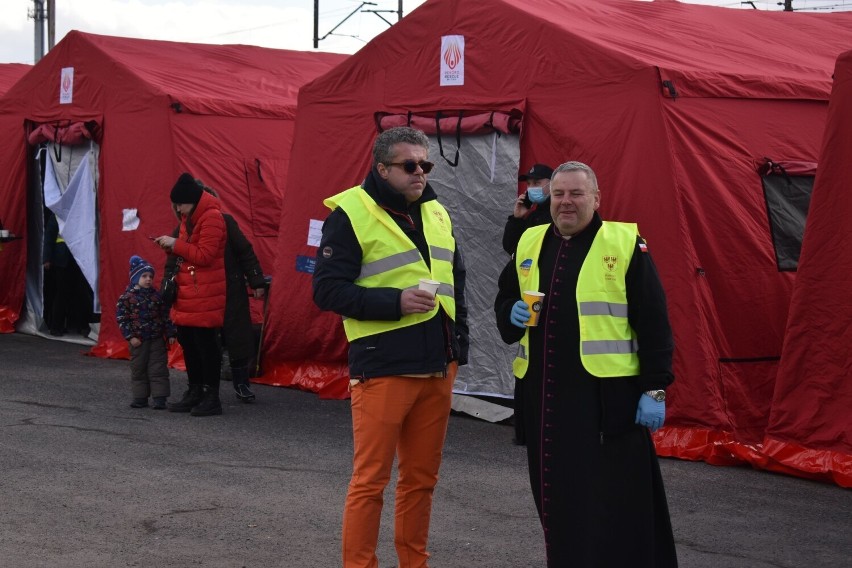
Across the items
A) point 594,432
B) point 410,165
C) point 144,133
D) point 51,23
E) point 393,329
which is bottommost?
point 594,432

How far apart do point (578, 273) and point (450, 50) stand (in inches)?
209

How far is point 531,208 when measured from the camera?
869cm

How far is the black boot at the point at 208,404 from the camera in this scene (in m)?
9.58

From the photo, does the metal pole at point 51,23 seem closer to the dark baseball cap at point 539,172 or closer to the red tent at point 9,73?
the red tent at point 9,73

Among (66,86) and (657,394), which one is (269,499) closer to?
(657,394)

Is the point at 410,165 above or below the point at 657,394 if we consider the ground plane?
above

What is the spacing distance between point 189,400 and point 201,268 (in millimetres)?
Result: 1013

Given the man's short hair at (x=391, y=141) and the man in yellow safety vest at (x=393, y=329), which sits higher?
the man's short hair at (x=391, y=141)

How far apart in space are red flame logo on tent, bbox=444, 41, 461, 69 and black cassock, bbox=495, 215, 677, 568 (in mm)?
5109

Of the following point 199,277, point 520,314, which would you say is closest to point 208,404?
point 199,277

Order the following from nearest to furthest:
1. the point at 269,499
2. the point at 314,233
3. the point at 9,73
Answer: the point at 269,499, the point at 314,233, the point at 9,73

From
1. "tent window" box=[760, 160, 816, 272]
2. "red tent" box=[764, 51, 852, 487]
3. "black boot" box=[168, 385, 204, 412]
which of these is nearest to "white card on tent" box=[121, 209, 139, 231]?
"black boot" box=[168, 385, 204, 412]

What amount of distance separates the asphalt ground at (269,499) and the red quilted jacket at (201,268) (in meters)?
0.76

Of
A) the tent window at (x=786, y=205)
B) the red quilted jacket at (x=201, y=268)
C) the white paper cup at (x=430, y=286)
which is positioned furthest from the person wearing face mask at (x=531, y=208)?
the white paper cup at (x=430, y=286)
